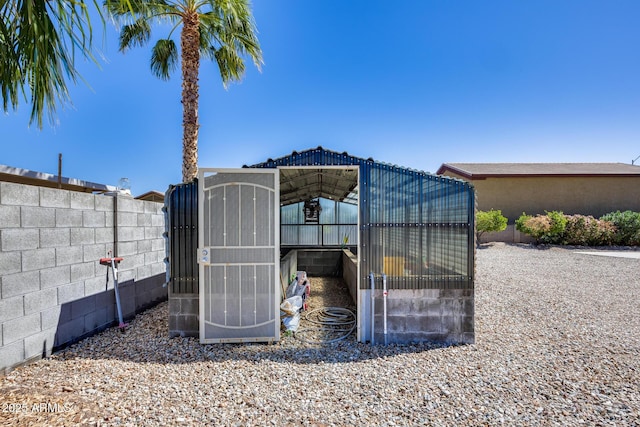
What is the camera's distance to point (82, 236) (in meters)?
4.11

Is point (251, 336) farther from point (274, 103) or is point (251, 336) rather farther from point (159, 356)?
point (274, 103)

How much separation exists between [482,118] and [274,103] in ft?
27.2

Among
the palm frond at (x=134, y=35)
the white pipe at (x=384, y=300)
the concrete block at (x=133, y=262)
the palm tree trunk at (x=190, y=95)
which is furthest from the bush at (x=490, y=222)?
the palm frond at (x=134, y=35)

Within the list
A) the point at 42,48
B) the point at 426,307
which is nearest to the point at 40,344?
the point at 42,48

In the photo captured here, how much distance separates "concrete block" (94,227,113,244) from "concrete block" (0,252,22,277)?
117cm

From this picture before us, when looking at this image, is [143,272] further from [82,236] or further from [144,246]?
[82,236]

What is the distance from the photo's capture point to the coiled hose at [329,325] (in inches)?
171

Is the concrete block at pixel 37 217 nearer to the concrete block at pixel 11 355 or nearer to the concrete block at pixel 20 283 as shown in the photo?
the concrete block at pixel 20 283

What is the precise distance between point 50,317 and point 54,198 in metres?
1.52

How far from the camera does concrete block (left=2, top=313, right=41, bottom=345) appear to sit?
306cm

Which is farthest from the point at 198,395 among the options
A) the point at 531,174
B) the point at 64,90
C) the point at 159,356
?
the point at 531,174

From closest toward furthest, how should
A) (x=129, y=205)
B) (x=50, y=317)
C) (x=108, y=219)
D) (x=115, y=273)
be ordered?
(x=50, y=317), (x=115, y=273), (x=108, y=219), (x=129, y=205)

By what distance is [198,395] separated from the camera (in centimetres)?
280

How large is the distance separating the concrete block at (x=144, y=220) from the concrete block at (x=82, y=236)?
1094 mm
